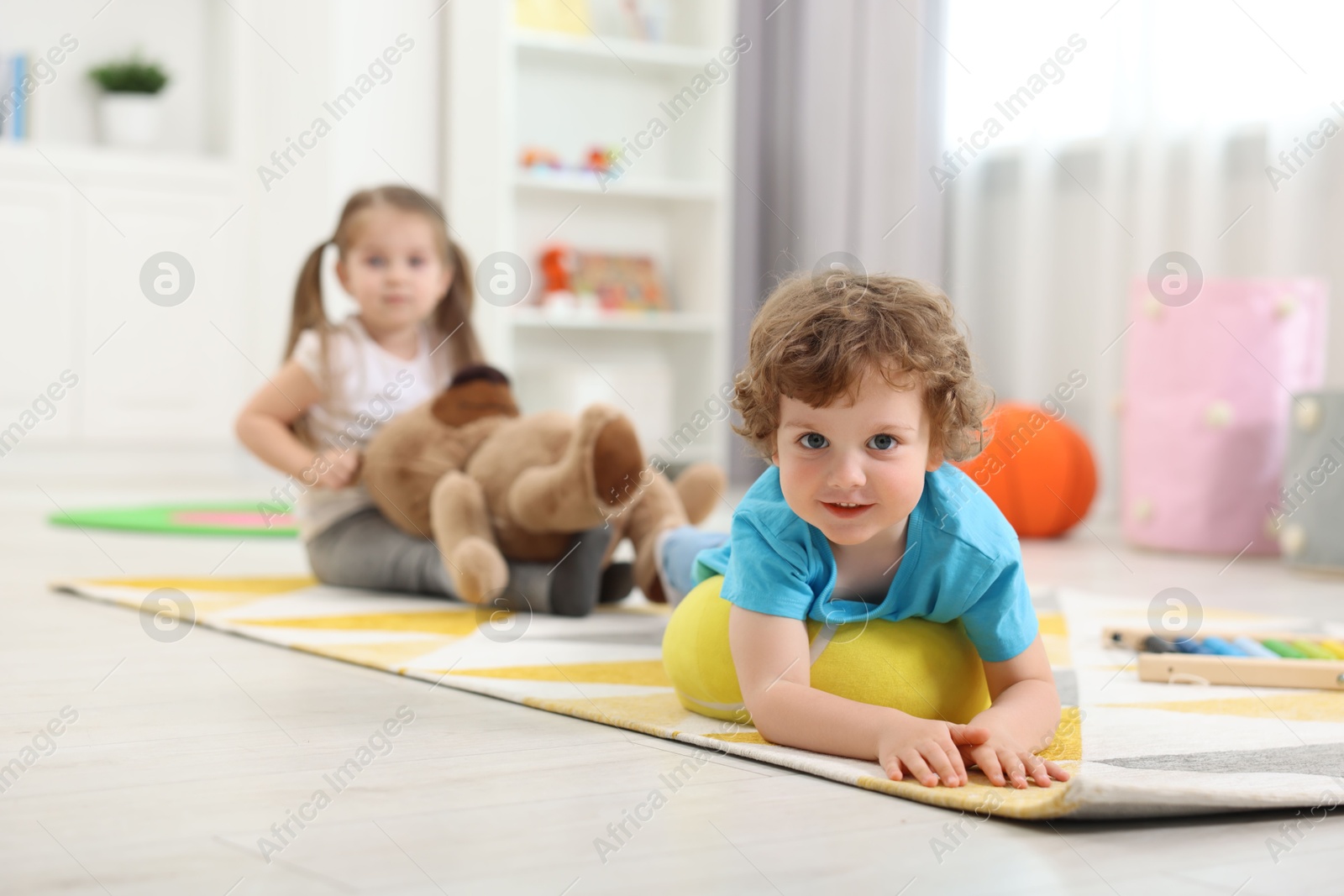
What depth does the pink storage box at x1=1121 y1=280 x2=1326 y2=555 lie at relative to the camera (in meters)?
2.25

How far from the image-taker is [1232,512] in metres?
2.29

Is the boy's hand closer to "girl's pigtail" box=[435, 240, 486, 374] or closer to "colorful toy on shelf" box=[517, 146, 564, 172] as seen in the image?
"girl's pigtail" box=[435, 240, 486, 374]

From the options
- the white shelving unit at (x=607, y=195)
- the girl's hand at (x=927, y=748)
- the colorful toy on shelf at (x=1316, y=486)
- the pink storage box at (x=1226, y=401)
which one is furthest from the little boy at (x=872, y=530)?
the white shelving unit at (x=607, y=195)

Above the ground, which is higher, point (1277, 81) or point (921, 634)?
point (1277, 81)

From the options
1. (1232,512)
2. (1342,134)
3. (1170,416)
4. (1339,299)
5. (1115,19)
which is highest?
(1115,19)

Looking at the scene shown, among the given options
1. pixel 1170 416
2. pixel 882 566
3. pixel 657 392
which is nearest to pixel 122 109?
pixel 657 392

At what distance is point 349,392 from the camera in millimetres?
1712

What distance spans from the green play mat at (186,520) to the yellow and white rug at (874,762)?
694 mm

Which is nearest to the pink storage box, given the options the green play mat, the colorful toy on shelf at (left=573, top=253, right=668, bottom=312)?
the green play mat

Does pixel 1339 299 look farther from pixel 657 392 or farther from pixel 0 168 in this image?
pixel 0 168

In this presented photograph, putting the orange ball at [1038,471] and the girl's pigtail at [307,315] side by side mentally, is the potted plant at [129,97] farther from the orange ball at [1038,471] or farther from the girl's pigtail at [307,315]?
the orange ball at [1038,471]

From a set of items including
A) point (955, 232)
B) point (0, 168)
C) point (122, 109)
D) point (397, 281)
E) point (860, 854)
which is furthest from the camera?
point (122, 109)

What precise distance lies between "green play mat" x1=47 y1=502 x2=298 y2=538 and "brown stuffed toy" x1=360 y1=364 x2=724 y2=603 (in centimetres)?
88

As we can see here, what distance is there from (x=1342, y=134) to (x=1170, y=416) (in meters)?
0.55
